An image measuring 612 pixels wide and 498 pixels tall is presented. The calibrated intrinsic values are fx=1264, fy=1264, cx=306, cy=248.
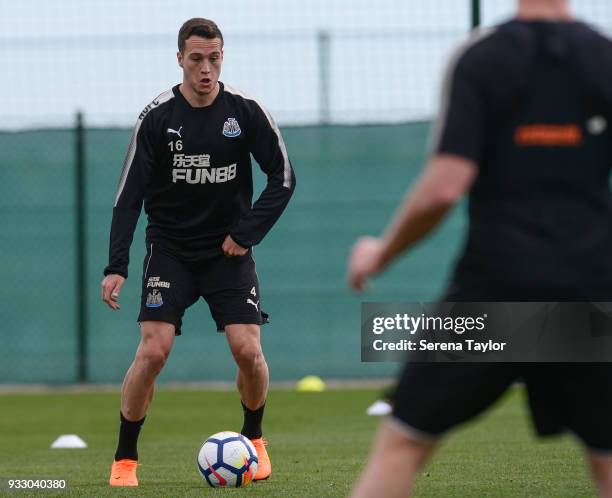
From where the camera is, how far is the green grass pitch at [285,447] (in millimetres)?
5867

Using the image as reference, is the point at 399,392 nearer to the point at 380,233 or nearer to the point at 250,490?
the point at 250,490

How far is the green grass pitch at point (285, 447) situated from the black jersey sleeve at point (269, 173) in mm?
1244

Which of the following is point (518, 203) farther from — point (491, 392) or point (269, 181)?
point (269, 181)

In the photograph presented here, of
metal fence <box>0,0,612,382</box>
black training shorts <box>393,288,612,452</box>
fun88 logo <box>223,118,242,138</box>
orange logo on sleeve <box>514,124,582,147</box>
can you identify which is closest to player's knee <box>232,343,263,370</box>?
fun88 logo <box>223,118,242,138</box>

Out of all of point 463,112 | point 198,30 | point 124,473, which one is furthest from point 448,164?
point 124,473

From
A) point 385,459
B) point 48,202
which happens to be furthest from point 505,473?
point 48,202

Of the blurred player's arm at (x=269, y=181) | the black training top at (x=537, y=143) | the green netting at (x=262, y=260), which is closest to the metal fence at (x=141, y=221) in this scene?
the green netting at (x=262, y=260)

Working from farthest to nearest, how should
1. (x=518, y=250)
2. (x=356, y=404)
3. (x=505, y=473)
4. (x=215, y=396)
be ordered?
(x=215, y=396) → (x=356, y=404) → (x=505, y=473) → (x=518, y=250)

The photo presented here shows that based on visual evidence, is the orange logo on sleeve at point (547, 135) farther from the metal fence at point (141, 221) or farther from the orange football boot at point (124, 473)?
the metal fence at point (141, 221)

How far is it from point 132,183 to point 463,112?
3.42m

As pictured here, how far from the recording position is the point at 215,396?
12273 mm

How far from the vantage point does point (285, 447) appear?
822cm

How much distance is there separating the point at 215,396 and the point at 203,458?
20.7ft

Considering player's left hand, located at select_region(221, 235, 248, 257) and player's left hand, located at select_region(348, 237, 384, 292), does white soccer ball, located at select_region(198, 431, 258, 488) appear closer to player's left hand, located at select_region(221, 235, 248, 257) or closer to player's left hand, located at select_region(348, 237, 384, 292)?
player's left hand, located at select_region(221, 235, 248, 257)
